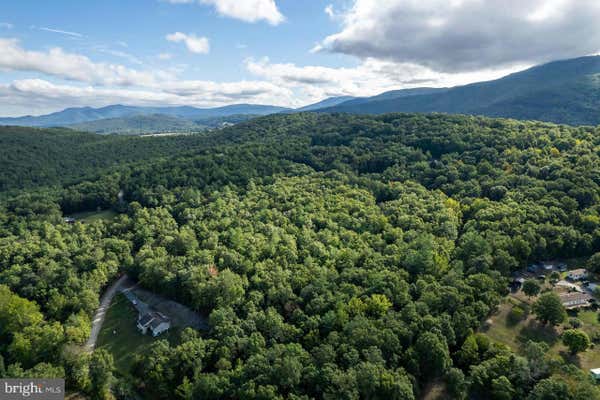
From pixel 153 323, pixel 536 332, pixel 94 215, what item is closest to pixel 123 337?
pixel 153 323

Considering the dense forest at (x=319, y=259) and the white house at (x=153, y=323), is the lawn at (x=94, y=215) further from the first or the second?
the white house at (x=153, y=323)

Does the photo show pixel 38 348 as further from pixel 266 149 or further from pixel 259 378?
pixel 266 149

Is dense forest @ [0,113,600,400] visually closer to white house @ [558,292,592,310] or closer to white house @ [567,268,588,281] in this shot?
white house @ [567,268,588,281]

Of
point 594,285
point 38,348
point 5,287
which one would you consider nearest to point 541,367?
point 594,285

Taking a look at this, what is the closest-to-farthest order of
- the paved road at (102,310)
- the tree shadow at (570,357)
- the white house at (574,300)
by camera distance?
the tree shadow at (570,357)
the paved road at (102,310)
the white house at (574,300)

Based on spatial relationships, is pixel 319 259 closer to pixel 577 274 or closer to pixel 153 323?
pixel 153 323

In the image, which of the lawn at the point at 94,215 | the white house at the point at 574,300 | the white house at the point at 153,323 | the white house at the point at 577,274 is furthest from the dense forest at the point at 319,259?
the white house at the point at 574,300
